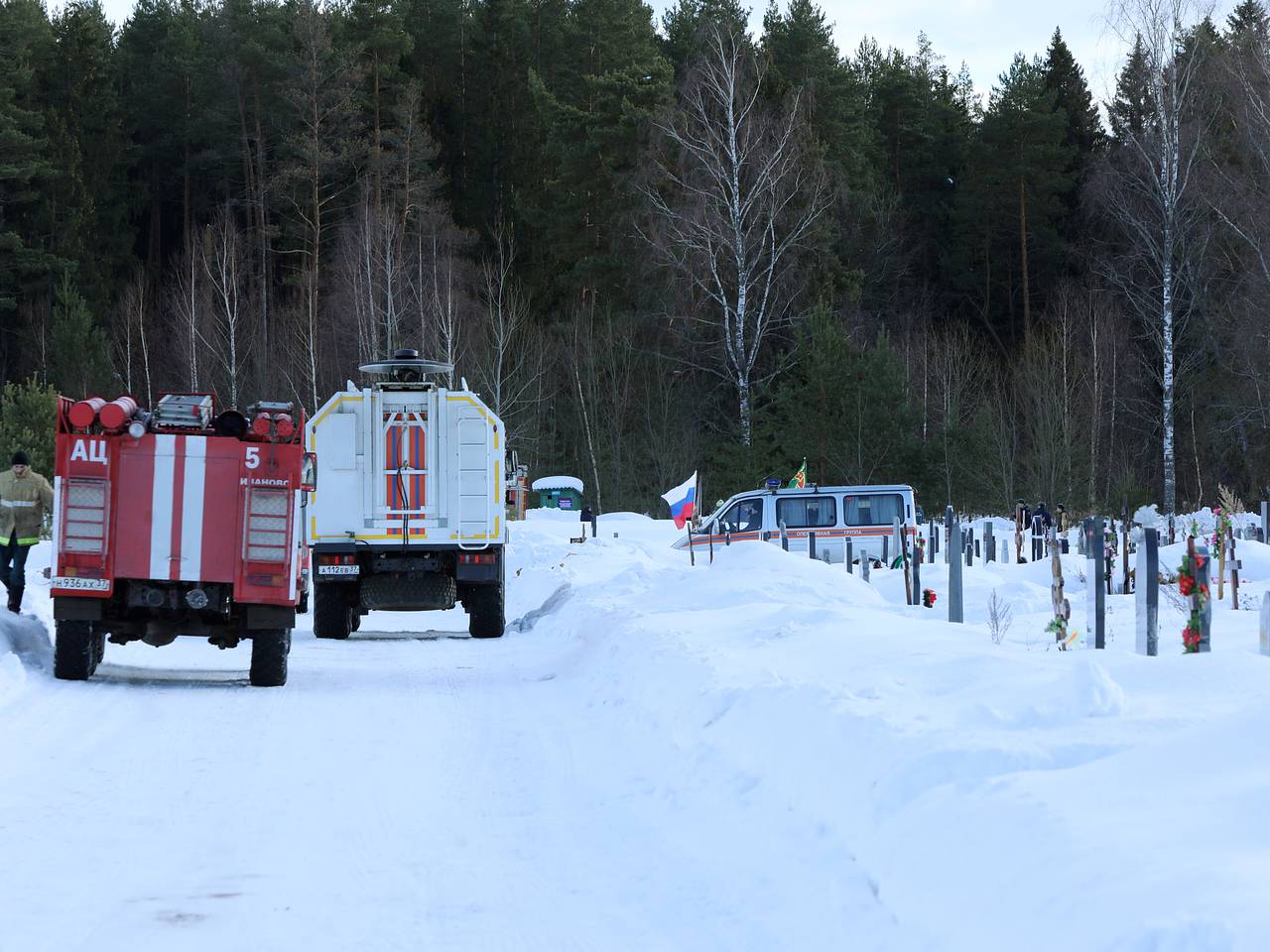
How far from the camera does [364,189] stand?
63.6m

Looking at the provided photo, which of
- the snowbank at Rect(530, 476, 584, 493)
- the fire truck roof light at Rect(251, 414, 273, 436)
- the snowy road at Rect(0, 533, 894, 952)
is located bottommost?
the snowy road at Rect(0, 533, 894, 952)

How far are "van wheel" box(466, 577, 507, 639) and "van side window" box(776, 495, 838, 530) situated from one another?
40.6ft

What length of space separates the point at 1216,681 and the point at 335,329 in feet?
178

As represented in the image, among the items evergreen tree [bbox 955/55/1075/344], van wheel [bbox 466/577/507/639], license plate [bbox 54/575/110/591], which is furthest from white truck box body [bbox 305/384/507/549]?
evergreen tree [bbox 955/55/1075/344]

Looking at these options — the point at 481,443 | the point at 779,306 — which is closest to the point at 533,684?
the point at 481,443

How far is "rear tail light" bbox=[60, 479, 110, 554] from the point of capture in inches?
543

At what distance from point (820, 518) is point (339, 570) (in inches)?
567

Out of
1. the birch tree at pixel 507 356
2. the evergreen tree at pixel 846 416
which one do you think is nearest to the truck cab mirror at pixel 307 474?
the evergreen tree at pixel 846 416

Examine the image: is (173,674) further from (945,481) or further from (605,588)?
(945,481)

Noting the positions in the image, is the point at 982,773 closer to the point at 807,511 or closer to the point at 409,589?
the point at 409,589

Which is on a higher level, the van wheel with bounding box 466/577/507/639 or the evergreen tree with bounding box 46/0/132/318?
the evergreen tree with bounding box 46/0/132/318

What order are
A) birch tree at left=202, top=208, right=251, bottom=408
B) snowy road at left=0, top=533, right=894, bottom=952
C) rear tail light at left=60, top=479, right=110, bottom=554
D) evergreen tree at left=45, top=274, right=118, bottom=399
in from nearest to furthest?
1. snowy road at left=0, top=533, right=894, bottom=952
2. rear tail light at left=60, top=479, right=110, bottom=554
3. birch tree at left=202, top=208, right=251, bottom=408
4. evergreen tree at left=45, top=274, right=118, bottom=399

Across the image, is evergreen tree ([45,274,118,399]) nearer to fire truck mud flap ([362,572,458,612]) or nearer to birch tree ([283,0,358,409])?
birch tree ([283,0,358,409])

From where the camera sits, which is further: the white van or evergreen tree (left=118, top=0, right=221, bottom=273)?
evergreen tree (left=118, top=0, right=221, bottom=273)
